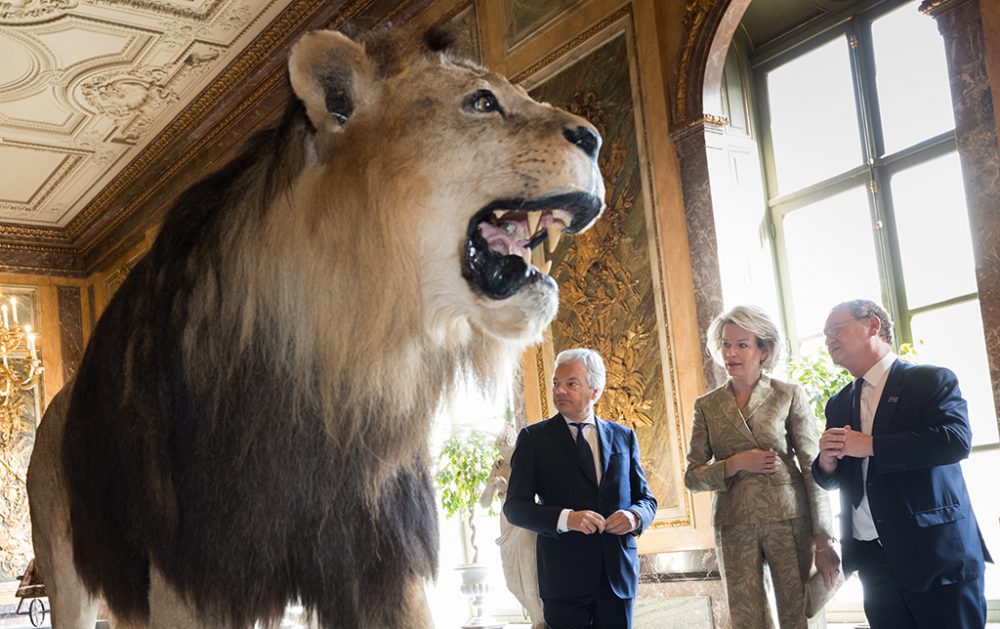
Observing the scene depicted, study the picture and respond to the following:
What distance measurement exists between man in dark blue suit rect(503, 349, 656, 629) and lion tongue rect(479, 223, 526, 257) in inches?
97.1

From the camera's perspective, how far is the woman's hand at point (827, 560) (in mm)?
4469

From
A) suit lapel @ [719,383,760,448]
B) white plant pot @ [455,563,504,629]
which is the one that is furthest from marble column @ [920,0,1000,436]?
white plant pot @ [455,563,504,629]

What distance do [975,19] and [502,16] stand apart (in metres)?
3.94

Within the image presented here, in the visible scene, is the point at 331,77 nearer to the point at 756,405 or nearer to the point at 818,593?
the point at 756,405

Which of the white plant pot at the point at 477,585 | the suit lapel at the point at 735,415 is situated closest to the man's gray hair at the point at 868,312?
the suit lapel at the point at 735,415

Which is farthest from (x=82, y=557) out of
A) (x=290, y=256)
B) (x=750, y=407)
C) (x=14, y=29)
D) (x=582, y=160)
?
(x=14, y=29)

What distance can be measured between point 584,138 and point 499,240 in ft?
0.70

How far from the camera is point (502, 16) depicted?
8523mm

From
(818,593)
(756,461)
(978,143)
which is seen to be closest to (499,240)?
Result: (756,461)

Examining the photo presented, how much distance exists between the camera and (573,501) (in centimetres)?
438

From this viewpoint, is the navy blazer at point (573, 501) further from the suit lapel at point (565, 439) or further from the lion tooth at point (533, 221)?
the lion tooth at point (533, 221)

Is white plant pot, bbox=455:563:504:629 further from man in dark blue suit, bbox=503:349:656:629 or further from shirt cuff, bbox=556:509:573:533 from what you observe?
shirt cuff, bbox=556:509:573:533

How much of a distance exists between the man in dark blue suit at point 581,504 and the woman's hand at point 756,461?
39cm

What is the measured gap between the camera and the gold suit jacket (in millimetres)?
4590
